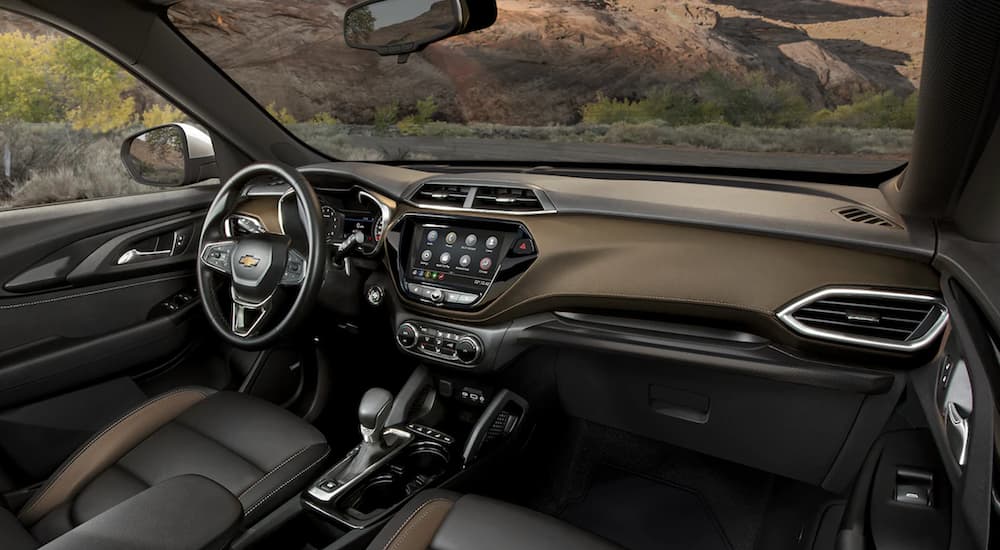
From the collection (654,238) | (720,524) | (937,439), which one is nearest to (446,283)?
(654,238)

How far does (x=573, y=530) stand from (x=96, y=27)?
6.82 ft

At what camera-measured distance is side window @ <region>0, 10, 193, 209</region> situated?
2.07 metres

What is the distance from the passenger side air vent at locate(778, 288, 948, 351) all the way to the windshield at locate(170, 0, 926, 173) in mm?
366

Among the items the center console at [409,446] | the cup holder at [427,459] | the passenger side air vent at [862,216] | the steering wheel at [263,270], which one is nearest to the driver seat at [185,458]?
the center console at [409,446]

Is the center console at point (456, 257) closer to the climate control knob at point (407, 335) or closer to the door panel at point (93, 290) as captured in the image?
the climate control knob at point (407, 335)

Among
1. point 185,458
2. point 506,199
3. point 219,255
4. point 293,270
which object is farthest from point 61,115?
point 506,199

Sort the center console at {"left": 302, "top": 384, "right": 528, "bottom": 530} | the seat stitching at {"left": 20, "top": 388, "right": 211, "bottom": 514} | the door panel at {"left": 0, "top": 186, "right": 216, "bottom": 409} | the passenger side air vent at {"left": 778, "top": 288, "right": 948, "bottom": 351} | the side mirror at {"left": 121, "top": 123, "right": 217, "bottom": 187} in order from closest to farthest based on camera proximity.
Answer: the passenger side air vent at {"left": 778, "top": 288, "right": 948, "bottom": 351} < the seat stitching at {"left": 20, "top": 388, "right": 211, "bottom": 514} < the center console at {"left": 302, "top": 384, "right": 528, "bottom": 530} < the door panel at {"left": 0, "top": 186, "right": 216, "bottom": 409} < the side mirror at {"left": 121, "top": 123, "right": 217, "bottom": 187}

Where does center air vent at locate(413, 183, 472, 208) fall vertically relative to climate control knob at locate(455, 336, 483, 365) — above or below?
above

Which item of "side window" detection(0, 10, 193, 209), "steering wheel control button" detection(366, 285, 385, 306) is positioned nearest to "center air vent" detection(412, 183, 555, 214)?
"steering wheel control button" detection(366, 285, 385, 306)

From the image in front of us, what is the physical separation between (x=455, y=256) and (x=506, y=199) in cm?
26

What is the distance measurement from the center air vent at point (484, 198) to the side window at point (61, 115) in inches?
42.8

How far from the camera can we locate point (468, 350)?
2.08 meters

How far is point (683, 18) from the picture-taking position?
2.31m

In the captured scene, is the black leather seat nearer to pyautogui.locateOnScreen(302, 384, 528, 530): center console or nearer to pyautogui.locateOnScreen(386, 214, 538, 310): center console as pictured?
pyautogui.locateOnScreen(302, 384, 528, 530): center console
